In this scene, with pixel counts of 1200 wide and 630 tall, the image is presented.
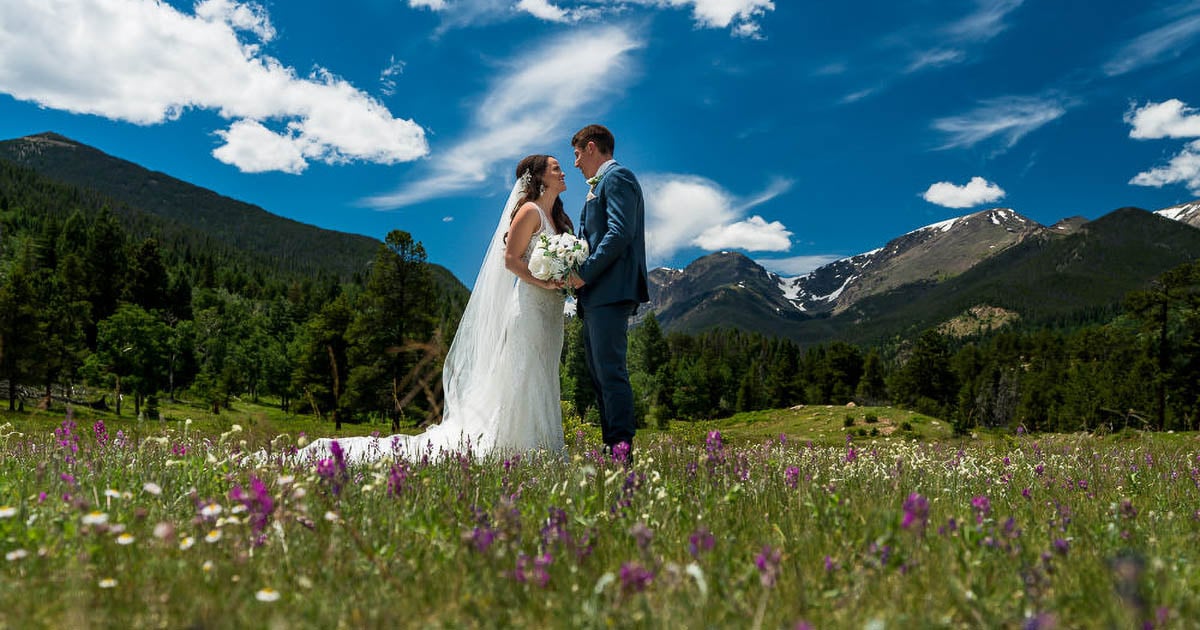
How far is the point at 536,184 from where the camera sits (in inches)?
335

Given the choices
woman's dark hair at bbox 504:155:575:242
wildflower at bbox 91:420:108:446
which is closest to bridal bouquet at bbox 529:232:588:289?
woman's dark hair at bbox 504:155:575:242

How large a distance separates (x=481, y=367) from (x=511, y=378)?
773mm

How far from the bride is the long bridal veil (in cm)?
1

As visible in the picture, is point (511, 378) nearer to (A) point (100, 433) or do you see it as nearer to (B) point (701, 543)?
(A) point (100, 433)

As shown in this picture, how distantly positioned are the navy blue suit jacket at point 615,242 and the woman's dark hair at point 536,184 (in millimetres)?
1064

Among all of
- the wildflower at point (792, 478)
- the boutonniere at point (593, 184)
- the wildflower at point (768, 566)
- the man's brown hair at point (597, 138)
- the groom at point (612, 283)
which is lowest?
the wildflower at point (792, 478)

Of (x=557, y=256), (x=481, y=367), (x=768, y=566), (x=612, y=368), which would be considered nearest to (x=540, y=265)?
(x=557, y=256)

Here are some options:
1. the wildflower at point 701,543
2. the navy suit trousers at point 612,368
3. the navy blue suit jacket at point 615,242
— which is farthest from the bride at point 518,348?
the wildflower at point 701,543

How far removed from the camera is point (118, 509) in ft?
11.4

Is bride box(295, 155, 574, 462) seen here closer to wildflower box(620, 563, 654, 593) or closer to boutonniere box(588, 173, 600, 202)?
boutonniere box(588, 173, 600, 202)

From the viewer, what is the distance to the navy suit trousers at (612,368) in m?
7.20

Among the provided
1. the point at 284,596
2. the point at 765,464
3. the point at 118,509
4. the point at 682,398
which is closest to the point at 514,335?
the point at 765,464

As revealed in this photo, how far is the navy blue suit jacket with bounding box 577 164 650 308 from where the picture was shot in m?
7.14

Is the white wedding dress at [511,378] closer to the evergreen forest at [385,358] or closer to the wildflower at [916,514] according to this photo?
the evergreen forest at [385,358]
